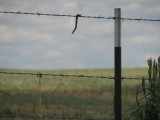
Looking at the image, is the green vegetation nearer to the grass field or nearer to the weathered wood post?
the weathered wood post

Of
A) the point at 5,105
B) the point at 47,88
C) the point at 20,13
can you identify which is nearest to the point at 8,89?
the point at 47,88

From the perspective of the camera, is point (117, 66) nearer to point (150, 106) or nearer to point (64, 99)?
point (150, 106)

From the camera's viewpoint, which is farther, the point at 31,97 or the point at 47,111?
the point at 31,97

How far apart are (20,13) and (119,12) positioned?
1265mm

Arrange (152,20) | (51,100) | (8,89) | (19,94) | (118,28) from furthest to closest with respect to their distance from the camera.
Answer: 1. (8,89)
2. (19,94)
3. (51,100)
4. (152,20)
5. (118,28)

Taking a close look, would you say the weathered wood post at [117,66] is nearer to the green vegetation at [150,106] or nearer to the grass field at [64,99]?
the green vegetation at [150,106]

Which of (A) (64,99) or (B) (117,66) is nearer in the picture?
(B) (117,66)

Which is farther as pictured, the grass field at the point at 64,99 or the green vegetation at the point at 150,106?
the grass field at the point at 64,99

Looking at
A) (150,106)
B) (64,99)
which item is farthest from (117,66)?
(64,99)

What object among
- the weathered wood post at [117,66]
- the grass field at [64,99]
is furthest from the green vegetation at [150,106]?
the grass field at [64,99]

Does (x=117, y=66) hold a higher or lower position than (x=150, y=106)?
higher

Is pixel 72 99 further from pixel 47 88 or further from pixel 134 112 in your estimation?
pixel 134 112

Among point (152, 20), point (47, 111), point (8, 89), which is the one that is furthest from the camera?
point (8, 89)

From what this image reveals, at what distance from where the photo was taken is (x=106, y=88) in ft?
81.6
